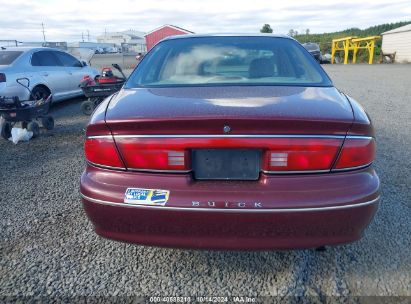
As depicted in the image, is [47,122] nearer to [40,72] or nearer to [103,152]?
[40,72]

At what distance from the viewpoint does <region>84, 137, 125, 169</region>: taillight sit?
1.84 meters

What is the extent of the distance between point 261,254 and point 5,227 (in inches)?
82.3

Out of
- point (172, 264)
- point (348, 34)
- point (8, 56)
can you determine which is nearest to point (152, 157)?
point (172, 264)

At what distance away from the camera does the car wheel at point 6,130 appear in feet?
16.9

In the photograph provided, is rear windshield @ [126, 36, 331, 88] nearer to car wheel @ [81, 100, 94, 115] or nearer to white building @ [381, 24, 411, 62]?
car wheel @ [81, 100, 94, 115]

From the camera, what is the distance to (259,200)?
173 cm

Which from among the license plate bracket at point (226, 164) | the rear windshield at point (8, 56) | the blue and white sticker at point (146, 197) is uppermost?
the rear windshield at point (8, 56)

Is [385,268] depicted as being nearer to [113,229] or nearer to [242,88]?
[242,88]

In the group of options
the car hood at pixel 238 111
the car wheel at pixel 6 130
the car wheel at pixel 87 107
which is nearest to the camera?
the car hood at pixel 238 111

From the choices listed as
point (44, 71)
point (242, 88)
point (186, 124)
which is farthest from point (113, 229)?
point (44, 71)

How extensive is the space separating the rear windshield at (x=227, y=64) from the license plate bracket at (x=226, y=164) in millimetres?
838

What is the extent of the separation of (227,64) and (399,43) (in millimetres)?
30292

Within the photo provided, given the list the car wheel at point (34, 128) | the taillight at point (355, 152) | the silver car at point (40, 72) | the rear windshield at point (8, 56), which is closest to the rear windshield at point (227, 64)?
the taillight at point (355, 152)

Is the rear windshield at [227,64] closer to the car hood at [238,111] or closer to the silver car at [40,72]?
the car hood at [238,111]
